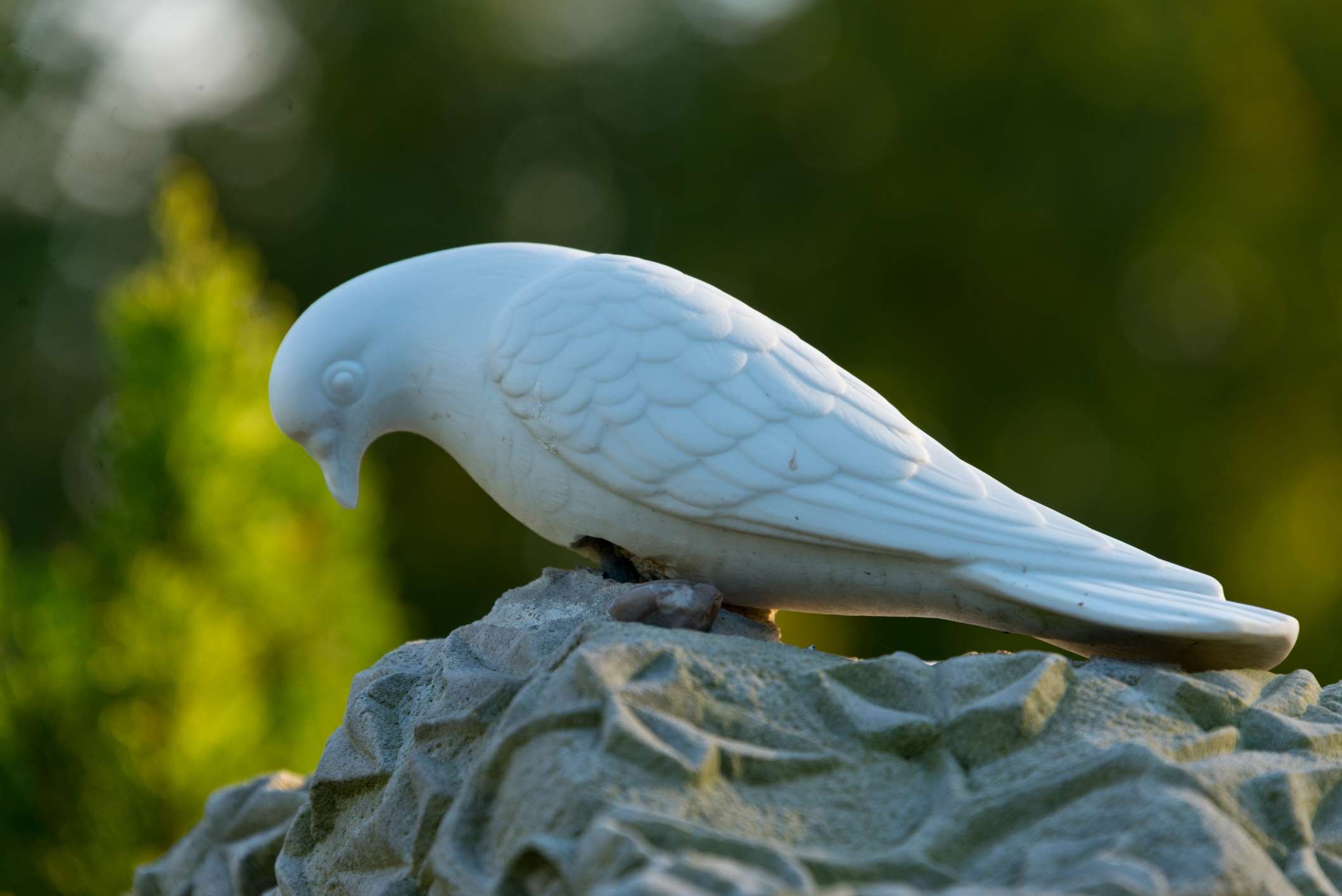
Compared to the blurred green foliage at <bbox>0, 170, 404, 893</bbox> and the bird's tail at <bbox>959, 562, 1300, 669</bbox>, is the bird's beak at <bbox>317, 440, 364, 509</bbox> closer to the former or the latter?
the bird's tail at <bbox>959, 562, 1300, 669</bbox>

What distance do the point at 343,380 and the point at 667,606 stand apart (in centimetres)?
71

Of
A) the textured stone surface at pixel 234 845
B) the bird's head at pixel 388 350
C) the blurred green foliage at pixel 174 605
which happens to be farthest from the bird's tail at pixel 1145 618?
the blurred green foliage at pixel 174 605

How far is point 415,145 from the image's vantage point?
23.4 ft

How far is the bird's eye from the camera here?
7.43ft

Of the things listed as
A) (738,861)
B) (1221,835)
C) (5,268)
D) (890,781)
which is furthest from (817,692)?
(5,268)

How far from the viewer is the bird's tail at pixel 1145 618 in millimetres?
1901

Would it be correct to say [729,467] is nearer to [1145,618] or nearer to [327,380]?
[1145,618]

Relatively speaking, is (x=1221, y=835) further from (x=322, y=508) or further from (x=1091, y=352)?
(x=1091, y=352)

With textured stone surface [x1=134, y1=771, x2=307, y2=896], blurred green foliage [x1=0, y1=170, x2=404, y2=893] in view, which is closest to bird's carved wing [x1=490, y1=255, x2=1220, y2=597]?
textured stone surface [x1=134, y1=771, x2=307, y2=896]

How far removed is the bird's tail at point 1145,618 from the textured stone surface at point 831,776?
0.15 feet

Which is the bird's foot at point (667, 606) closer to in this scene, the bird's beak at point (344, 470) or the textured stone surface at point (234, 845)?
the bird's beak at point (344, 470)

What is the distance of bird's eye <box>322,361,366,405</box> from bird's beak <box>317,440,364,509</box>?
90 mm

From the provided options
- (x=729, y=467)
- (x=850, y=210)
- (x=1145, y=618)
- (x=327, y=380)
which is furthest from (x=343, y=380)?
(x=850, y=210)

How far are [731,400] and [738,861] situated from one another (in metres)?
0.82
